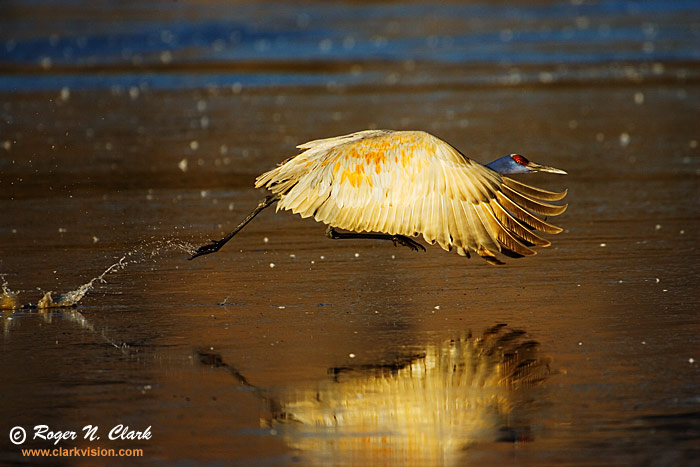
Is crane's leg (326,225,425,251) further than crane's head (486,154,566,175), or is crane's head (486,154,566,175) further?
crane's leg (326,225,425,251)

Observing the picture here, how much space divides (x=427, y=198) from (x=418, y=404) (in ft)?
6.56

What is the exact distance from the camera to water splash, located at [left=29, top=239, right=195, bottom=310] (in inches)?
322

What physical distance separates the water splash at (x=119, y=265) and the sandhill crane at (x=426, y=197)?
4.97 ft

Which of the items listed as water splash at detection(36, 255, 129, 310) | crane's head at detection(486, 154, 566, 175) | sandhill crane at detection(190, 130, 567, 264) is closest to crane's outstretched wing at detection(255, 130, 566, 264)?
sandhill crane at detection(190, 130, 567, 264)

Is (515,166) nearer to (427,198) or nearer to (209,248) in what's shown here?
(427,198)

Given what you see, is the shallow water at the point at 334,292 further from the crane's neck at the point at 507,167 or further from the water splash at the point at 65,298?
the crane's neck at the point at 507,167

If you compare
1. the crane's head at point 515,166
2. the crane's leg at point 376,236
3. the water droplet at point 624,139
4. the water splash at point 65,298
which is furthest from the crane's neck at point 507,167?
the water droplet at point 624,139

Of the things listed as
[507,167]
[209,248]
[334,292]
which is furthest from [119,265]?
[507,167]

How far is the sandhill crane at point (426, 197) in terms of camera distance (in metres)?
7.68

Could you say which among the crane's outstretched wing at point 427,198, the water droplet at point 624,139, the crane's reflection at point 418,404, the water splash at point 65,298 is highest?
the water droplet at point 624,139

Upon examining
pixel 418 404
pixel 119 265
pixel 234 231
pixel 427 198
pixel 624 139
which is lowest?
pixel 418 404

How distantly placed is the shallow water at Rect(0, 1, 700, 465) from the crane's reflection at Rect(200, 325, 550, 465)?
0.6 inches

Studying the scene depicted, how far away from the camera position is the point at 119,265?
30.8 ft

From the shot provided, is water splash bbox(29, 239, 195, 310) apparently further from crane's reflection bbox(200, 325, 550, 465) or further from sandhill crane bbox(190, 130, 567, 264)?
crane's reflection bbox(200, 325, 550, 465)
